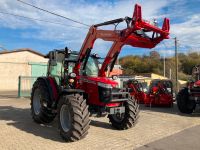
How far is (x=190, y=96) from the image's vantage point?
50.3ft

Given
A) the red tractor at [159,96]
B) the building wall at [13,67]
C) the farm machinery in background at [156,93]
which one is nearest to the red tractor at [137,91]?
the farm machinery in background at [156,93]

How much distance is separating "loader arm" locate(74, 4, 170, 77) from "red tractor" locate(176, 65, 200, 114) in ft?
19.4

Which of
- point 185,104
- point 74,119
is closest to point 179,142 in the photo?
point 74,119

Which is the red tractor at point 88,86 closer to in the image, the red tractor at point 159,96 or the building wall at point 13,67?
the red tractor at point 159,96

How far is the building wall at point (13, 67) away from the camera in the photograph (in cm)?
3525

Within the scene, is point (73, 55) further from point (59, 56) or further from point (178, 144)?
point (178, 144)

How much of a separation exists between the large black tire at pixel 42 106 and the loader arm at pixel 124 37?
1.40m

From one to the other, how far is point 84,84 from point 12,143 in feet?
9.45

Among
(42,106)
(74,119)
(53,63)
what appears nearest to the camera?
(74,119)

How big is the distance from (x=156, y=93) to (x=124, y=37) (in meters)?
8.91

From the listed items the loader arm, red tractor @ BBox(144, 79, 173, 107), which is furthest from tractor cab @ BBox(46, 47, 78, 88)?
red tractor @ BBox(144, 79, 173, 107)

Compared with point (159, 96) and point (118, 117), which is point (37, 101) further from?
point (159, 96)

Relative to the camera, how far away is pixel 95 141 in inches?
345

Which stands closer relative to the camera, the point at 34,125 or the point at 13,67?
the point at 34,125
